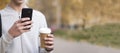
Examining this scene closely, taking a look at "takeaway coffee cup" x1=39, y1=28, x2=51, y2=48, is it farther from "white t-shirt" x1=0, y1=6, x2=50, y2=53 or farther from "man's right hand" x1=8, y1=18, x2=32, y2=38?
"white t-shirt" x1=0, y1=6, x2=50, y2=53

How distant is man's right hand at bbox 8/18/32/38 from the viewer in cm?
→ 298

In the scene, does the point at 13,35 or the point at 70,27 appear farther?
the point at 70,27

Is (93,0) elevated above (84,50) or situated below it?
above

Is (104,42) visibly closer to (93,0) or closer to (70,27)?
(93,0)

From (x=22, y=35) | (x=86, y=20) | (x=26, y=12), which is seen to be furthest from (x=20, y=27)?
(x=86, y=20)

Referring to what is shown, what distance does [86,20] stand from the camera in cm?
1475

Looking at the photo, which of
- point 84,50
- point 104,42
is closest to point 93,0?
point 104,42

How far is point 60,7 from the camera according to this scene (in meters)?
19.6

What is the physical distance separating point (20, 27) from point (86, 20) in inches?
465

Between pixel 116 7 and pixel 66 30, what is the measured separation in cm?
434

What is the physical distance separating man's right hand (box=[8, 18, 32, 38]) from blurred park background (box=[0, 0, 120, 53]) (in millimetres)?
6269

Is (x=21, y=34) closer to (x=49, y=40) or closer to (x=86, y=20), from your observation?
(x=49, y=40)

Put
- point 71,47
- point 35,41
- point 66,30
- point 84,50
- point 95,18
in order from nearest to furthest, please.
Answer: point 35,41
point 84,50
point 71,47
point 95,18
point 66,30

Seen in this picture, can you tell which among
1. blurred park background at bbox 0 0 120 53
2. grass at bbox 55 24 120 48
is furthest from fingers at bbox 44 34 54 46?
grass at bbox 55 24 120 48
